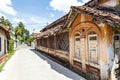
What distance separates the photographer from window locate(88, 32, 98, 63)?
28.5 ft

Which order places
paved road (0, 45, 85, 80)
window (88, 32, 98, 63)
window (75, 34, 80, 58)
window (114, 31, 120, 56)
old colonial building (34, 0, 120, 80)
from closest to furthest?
old colonial building (34, 0, 120, 80)
window (114, 31, 120, 56)
window (88, 32, 98, 63)
paved road (0, 45, 85, 80)
window (75, 34, 80, 58)

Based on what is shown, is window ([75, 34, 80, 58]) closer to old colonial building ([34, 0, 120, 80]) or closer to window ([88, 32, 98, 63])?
old colonial building ([34, 0, 120, 80])

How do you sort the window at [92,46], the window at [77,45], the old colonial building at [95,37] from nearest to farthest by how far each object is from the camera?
the old colonial building at [95,37], the window at [92,46], the window at [77,45]

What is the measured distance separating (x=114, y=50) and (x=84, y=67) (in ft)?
8.99

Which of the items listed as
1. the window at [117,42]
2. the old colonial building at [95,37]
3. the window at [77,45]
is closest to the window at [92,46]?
the old colonial building at [95,37]

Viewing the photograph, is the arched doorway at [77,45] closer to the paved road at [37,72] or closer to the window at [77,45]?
the window at [77,45]

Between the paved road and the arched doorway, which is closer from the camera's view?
the paved road

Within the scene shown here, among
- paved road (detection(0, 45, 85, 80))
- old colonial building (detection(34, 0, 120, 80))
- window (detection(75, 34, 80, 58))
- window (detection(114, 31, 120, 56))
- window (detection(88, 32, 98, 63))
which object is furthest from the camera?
window (detection(75, 34, 80, 58))

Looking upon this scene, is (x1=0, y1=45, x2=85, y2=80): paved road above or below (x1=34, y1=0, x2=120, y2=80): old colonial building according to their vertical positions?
below

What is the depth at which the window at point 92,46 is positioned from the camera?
8.69m

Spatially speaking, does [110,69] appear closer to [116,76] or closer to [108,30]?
[116,76]

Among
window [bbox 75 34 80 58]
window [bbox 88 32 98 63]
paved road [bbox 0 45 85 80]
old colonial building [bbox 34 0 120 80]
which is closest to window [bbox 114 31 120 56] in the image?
old colonial building [bbox 34 0 120 80]

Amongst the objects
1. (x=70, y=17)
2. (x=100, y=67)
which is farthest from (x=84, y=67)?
(x=70, y=17)

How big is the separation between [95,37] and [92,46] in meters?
0.58
